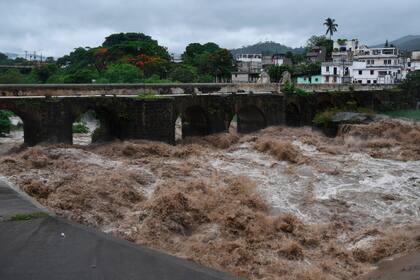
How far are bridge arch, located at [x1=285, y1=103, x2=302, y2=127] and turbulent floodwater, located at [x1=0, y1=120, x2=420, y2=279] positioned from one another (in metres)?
7.71

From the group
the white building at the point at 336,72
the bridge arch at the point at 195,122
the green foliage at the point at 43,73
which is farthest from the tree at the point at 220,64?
the bridge arch at the point at 195,122

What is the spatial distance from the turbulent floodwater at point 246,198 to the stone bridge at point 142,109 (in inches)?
44.2

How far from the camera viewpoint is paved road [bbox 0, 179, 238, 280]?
5176 mm

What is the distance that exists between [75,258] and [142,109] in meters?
14.9

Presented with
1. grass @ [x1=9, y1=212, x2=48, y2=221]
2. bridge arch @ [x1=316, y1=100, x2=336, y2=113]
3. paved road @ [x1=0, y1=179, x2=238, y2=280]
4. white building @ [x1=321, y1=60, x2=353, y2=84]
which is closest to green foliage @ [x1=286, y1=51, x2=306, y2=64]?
white building @ [x1=321, y1=60, x2=353, y2=84]

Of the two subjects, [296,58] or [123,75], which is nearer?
[123,75]

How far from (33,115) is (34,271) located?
559 inches

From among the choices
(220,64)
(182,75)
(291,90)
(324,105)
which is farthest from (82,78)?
(324,105)

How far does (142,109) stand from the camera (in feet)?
66.2

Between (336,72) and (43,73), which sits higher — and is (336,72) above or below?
above

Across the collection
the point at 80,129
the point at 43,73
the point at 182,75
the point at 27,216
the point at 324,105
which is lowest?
the point at 80,129

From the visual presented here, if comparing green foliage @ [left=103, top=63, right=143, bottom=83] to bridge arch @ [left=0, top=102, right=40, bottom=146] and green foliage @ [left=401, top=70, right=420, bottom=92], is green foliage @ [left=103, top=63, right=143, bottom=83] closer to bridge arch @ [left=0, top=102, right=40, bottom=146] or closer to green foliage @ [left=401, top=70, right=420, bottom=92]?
bridge arch @ [left=0, top=102, right=40, bottom=146]

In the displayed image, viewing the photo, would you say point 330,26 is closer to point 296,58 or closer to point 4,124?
point 296,58

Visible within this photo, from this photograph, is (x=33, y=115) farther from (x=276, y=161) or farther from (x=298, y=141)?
(x=298, y=141)
